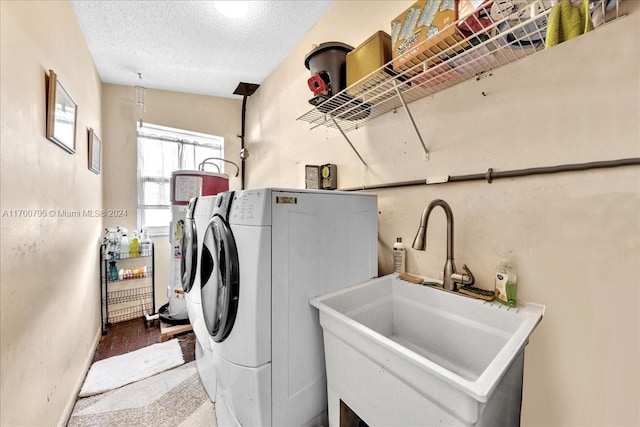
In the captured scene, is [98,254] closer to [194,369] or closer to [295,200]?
[194,369]

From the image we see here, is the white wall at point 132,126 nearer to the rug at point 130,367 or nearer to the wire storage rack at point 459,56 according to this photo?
the rug at point 130,367

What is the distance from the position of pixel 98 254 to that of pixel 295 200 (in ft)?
8.46

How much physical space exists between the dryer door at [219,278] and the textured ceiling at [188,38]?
1.65 metres

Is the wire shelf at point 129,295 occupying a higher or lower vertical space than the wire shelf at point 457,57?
lower

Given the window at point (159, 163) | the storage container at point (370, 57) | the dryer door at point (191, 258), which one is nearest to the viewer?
the storage container at point (370, 57)

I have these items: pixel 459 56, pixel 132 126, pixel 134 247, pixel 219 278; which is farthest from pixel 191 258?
pixel 132 126

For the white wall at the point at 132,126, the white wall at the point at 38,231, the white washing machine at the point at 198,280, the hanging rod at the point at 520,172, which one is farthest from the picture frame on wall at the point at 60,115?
the hanging rod at the point at 520,172

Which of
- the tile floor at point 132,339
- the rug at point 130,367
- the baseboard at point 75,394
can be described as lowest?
the tile floor at point 132,339

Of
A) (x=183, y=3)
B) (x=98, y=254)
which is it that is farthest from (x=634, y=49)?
(x=98, y=254)

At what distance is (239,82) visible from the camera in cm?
303

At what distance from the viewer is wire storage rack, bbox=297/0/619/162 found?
80 centimetres

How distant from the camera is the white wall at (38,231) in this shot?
3.26 ft

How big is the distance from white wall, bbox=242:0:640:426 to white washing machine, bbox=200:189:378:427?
1.62 feet

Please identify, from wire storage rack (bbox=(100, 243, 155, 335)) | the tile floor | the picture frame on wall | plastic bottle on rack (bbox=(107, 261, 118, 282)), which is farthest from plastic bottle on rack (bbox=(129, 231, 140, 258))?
the picture frame on wall
